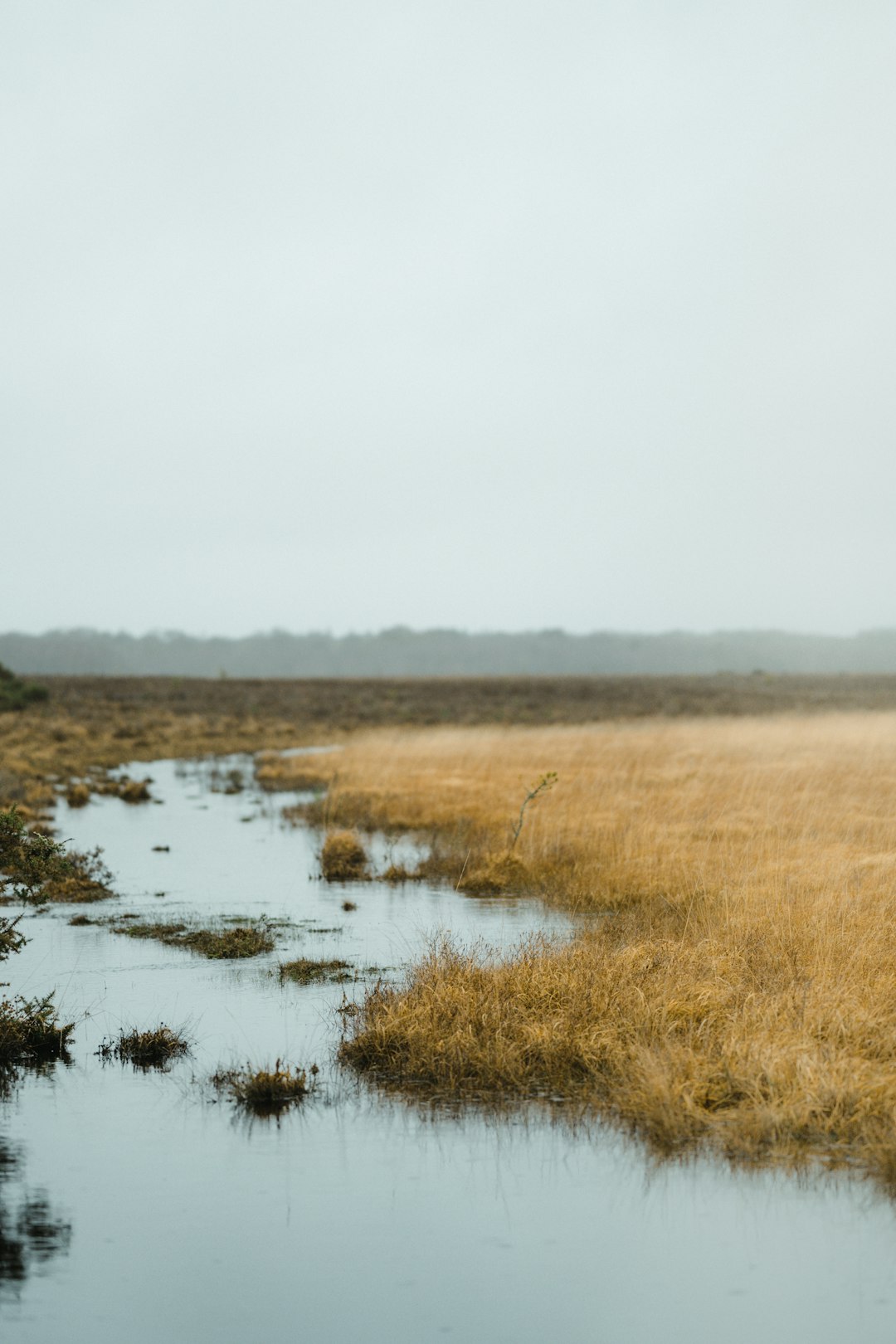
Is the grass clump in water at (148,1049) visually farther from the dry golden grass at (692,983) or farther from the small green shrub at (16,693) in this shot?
the small green shrub at (16,693)

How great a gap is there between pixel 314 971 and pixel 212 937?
6.65ft

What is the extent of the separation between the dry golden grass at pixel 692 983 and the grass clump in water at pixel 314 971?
3.25 ft

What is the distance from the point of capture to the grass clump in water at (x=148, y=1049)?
9133 millimetres

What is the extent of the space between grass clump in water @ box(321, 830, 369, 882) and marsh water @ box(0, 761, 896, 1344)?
26.4ft

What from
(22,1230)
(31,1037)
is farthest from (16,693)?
(22,1230)

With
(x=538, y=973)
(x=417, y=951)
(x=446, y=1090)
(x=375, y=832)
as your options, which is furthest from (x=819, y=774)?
(x=446, y=1090)

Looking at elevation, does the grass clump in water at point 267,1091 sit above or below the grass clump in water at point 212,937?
above

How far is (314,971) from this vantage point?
1191 cm

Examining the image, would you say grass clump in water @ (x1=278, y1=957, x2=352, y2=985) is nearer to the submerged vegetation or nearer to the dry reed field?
the dry reed field

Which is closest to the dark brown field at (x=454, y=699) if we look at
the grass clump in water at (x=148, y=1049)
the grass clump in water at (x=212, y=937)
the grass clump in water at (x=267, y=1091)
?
the grass clump in water at (x=212, y=937)

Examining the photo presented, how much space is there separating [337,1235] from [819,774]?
19683mm

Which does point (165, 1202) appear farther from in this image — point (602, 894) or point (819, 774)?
point (819, 774)

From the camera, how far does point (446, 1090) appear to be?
328 inches

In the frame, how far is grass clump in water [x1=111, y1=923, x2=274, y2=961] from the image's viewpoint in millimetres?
12719
